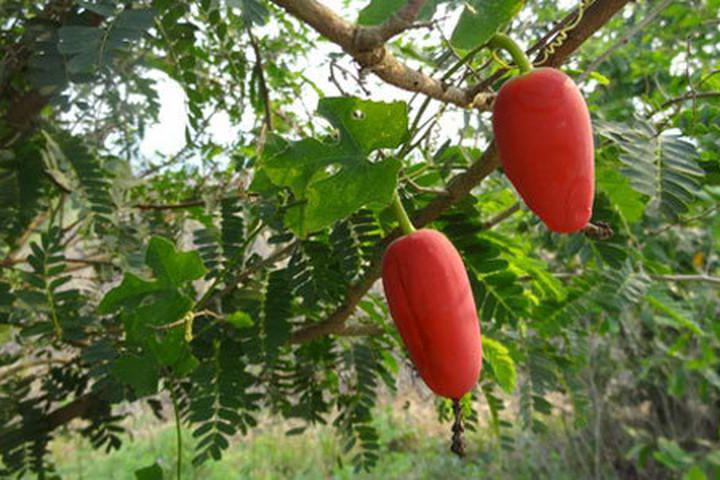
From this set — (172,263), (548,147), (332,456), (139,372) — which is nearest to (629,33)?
(548,147)

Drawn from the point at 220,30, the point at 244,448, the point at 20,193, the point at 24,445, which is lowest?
the point at 244,448

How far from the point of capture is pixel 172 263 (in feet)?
1.84

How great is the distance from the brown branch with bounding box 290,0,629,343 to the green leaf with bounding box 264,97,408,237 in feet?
0.21

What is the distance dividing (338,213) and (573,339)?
74 cm

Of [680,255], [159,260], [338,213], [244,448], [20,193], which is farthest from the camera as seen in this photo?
[244,448]

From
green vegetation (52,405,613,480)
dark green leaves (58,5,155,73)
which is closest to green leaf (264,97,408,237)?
dark green leaves (58,5,155,73)

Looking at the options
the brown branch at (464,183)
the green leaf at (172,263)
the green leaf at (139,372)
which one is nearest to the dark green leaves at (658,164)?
the brown branch at (464,183)

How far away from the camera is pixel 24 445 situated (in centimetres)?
96

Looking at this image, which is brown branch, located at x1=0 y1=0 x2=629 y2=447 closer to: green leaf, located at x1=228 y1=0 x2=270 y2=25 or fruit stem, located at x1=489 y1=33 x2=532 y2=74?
fruit stem, located at x1=489 y1=33 x2=532 y2=74

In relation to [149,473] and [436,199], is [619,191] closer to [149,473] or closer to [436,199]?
[436,199]

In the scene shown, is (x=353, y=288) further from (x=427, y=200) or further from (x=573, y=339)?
(x=573, y=339)

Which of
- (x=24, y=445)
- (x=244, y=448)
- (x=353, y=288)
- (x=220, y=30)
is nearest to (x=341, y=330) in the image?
(x=353, y=288)

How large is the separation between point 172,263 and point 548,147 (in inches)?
12.7

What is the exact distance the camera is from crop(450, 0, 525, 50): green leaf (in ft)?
1.22
